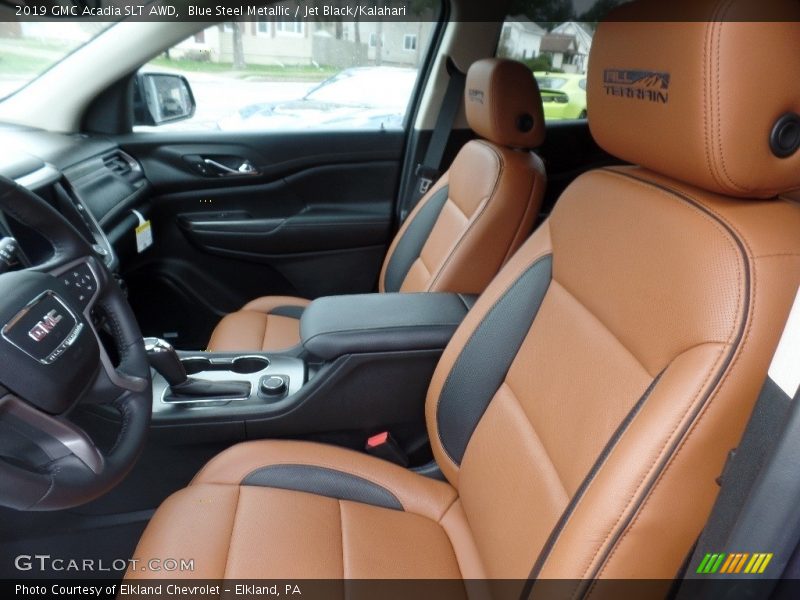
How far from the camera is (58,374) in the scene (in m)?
0.90

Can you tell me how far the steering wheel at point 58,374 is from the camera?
868 millimetres

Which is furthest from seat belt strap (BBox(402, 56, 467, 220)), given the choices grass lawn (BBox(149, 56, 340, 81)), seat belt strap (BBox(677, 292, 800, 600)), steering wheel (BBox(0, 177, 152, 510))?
seat belt strap (BBox(677, 292, 800, 600))

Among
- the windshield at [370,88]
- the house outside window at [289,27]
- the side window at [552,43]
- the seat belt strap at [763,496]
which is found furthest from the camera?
the windshield at [370,88]

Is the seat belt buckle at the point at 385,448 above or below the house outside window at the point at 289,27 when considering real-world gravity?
below

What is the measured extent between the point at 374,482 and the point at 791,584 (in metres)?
0.69

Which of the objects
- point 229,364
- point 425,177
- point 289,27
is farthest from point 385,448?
point 289,27

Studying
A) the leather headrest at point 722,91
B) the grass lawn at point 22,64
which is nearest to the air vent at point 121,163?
the grass lawn at point 22,64

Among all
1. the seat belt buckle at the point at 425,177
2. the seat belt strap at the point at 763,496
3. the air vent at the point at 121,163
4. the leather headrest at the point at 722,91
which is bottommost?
the seat belt buckle at the point at 425,177

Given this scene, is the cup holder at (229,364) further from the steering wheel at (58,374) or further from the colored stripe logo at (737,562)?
the colored stripe logo at (737,562)

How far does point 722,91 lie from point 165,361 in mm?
1071

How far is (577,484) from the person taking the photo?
0.87 meters

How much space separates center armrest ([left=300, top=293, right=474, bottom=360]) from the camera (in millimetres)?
1417

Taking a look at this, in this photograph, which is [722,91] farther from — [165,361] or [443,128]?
[443,128]

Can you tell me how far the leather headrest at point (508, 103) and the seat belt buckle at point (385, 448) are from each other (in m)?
0.83
